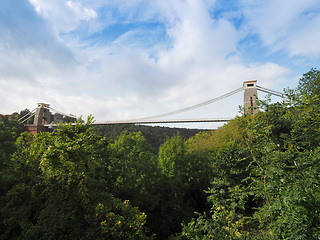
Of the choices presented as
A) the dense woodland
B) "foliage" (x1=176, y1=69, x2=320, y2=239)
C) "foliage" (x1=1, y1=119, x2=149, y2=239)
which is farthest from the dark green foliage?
"foliage" (x1=176, y1=69, x2=320, y2=239)

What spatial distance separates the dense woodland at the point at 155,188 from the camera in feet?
10.3

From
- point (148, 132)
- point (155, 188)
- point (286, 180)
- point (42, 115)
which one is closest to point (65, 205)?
point (286, 180)

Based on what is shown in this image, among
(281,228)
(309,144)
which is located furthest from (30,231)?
(309,144)

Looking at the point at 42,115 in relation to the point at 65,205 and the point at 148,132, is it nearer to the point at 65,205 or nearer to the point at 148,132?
the point at 148,132

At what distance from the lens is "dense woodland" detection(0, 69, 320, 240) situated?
3.12m

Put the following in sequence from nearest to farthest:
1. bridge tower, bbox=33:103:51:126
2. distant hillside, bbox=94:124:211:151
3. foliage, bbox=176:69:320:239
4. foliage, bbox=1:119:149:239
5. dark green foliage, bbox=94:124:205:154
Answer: foliage, bbox=176:69:320:239 < foliage, bbox=1:119:149:239 < bridge tower, bbox=33:103:51:126 < dark green foliage, bbox=94:124:205:154 < distant hillside, bbox=94:124:211:151

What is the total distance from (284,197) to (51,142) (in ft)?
22.7

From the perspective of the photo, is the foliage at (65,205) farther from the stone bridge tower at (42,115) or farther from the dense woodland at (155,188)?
the stone bridge tower at (42,115)

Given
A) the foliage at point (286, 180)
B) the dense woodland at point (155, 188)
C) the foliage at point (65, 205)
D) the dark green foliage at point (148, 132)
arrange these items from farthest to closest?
the dark green foliage at point (148, 132) → the foliage at point (65, 205) → the dense woodland at point (155, 188) → the foliage at point (286, 180)

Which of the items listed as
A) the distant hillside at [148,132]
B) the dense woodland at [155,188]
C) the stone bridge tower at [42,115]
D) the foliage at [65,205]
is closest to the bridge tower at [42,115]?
the stone bridge tower at [42,115]

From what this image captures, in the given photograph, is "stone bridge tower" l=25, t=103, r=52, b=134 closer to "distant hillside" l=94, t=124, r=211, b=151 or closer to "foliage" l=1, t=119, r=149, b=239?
"distant hillside" l=94, t=124, r=211, b=151

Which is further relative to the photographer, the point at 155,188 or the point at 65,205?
the point at 155,188

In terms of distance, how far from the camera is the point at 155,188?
14.0 meters

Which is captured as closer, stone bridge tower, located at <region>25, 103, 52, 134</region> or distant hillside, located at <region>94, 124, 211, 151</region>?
stone bridge tower, located at <region>25, 103, 52, 134</region>
